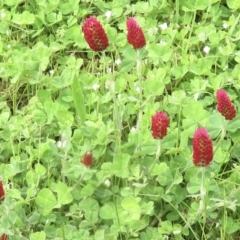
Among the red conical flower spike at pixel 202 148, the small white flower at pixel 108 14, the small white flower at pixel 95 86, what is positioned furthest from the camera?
the small white flower at pixel 108 14

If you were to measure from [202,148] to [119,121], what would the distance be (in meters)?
0.48

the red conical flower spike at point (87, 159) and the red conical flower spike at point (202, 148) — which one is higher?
the red conical flower spike at point (202, 148)

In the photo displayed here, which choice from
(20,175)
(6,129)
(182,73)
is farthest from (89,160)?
(182,73)

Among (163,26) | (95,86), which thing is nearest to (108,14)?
(163,26)

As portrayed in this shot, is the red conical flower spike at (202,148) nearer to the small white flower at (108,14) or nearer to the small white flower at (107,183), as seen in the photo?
the small white flower at (107,183)

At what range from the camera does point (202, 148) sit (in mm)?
1659

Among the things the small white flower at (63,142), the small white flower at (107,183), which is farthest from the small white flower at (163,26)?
the small white flower at (107,183)

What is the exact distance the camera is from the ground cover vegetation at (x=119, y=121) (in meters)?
1.90

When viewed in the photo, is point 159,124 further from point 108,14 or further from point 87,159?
point 108,14

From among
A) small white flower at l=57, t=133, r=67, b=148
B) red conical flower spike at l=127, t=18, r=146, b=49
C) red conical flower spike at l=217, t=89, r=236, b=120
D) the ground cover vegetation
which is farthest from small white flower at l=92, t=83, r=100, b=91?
red conical flower spike at l=217, t=89, r=236, b=120

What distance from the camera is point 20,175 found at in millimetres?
2105

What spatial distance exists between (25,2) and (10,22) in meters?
0.17

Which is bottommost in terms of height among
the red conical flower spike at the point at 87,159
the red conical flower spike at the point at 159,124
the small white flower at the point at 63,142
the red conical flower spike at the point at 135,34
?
the small white flower at the point at 63,142

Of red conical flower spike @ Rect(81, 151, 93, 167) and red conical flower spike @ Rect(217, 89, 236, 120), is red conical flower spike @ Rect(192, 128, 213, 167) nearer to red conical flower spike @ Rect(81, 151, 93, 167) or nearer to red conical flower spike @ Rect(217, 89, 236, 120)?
red conical flower spike @ Rect(217, 89, 236, 120)
